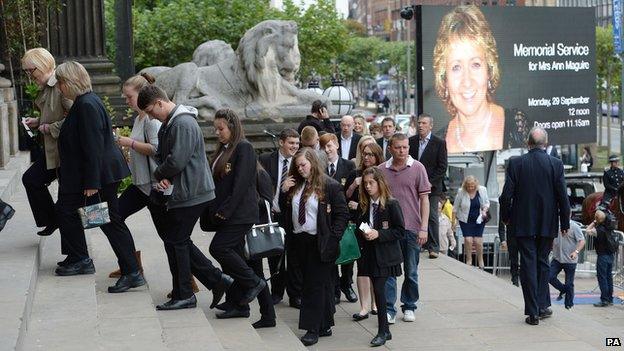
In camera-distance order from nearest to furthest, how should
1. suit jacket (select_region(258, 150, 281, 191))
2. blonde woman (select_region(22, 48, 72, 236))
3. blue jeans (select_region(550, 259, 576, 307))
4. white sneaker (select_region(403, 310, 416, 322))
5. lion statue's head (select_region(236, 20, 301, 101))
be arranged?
blonde woman (select_region(22, 48, 72, 236)), suit jacket (select_region(258, 150, 281, 191)), white sneaker (select_region(403, 310, 416, 322)), blue jeans (select_region(550, 259, 576, 307)), lion statue's head (select_region(236, 20, 301, 101))

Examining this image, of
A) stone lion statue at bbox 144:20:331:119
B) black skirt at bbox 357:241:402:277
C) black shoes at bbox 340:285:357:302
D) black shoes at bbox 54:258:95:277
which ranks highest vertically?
stone lion statue at bbox 144:20:331:119

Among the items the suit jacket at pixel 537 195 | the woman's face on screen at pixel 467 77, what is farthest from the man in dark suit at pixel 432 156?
the woman's face on screen at pixel 467 77

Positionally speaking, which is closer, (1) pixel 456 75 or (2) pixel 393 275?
(2) pixel 393 275

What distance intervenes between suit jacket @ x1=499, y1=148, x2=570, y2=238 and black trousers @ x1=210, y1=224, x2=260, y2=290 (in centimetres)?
305

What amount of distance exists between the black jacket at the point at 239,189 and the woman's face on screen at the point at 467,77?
2141 centimetres

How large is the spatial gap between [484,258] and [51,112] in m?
14.9

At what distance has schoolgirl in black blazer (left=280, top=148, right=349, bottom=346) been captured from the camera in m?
10.5

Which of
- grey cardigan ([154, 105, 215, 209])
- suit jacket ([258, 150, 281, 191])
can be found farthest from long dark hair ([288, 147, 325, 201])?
grey cardigan ([154, 105, 215, 209])

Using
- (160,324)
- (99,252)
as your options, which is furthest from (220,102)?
(160,324)

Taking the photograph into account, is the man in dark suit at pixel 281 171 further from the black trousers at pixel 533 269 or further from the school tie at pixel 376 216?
the black trousers at pixel 533 269

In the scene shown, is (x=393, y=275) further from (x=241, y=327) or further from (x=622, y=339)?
(x=622, y=339)

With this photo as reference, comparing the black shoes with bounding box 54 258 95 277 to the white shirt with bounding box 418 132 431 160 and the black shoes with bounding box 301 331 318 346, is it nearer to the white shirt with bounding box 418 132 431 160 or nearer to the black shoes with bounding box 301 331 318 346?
the black shoes with bounding box 301 331 318 346

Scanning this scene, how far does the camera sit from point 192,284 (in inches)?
406

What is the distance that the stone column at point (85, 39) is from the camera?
21.0 m
